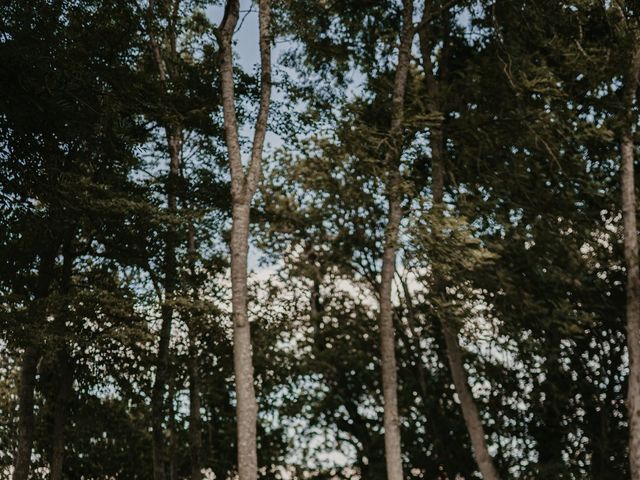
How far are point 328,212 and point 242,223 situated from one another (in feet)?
27.2

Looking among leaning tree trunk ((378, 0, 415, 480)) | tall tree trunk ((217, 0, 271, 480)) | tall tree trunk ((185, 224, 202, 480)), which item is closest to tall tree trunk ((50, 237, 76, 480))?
tall tree trunk ((185, 224, 202, 480))

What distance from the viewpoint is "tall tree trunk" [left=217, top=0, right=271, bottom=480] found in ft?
34.8

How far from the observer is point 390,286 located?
13352 millimetres

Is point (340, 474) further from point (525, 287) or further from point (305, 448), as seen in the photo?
point (525, 287)

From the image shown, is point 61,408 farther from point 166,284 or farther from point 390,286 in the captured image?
point 390,286

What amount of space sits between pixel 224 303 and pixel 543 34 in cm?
908

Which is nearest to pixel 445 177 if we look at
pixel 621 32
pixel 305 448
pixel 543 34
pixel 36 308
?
pixel 543 34

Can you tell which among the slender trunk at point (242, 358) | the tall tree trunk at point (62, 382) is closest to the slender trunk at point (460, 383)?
the slender trunk at point (242, 358)

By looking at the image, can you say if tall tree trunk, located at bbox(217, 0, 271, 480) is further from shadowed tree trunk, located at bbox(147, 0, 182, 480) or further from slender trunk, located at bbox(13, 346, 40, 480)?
slender trunk, located at bbox(13, 346, 40, 480)

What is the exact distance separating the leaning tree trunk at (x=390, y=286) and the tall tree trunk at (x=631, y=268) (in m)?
4.51

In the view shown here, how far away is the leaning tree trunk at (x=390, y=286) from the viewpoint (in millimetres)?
12508

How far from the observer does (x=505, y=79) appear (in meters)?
16.0

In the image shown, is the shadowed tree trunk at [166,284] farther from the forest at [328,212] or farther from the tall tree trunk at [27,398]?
the tall tree trunk at [27,398]

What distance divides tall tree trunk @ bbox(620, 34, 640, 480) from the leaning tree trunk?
14.8ft
